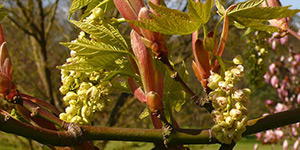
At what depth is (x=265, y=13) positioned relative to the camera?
0.37 meters

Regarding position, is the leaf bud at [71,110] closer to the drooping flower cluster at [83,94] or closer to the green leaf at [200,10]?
the drooping flower cluster at [83,94]

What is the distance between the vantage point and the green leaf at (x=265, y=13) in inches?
14.1

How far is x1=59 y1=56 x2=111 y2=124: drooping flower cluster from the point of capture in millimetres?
380

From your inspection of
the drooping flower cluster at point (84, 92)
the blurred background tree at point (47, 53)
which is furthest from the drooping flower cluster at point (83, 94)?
the blurred background tree at point (47, 53)

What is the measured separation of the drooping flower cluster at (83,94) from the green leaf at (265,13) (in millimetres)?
173

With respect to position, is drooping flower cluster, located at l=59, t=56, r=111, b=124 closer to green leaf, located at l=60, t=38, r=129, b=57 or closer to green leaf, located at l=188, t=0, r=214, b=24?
green leaf, located at l=60, t=38, r=129, b=57

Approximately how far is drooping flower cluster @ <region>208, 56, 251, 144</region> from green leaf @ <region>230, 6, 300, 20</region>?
62 mm

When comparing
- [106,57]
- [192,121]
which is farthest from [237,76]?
Answer: [192,121]

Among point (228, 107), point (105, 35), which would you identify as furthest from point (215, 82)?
point (105, 35)

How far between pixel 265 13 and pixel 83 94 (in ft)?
0.71

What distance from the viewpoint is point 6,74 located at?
0.38 m

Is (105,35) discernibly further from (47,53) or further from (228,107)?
(47,53)

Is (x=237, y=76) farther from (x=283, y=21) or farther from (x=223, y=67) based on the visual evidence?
(x=283, y=21)

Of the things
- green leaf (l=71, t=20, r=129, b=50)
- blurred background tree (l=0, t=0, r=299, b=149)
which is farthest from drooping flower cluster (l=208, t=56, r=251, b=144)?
blurred background tree (l=0, t=0, r=299, b=149)
